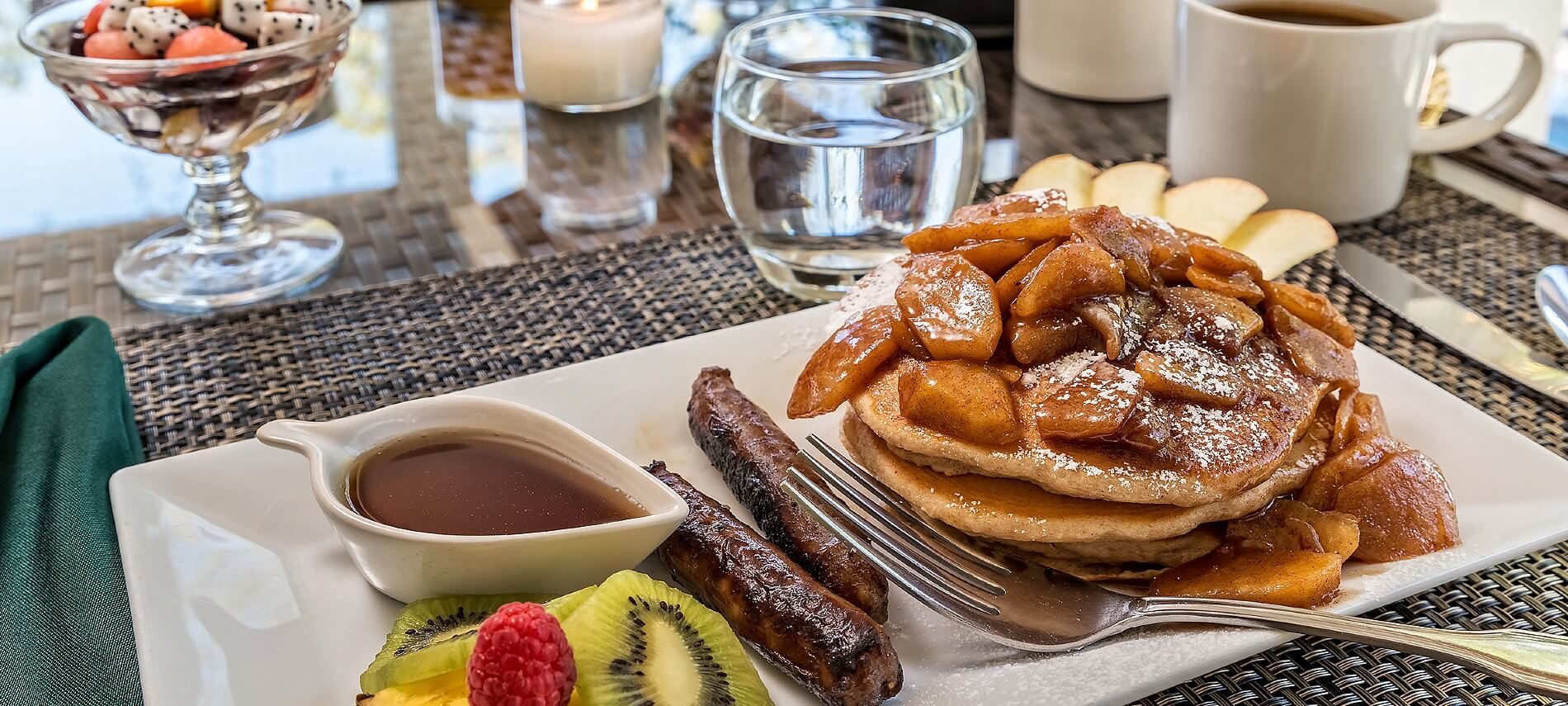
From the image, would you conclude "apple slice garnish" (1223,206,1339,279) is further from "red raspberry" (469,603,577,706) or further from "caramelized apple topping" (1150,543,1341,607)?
"red raspberry" (469,603,577,706)

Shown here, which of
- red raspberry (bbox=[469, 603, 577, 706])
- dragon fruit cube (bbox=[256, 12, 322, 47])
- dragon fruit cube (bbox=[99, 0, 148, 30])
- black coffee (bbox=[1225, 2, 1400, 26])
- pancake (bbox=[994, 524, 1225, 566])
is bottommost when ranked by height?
pancake (bbox=[994, 524, 1225, 566])

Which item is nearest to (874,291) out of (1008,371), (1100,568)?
(1008,371)

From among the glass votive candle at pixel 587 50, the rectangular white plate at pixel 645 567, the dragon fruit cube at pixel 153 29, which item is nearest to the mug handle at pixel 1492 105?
the rectangular white plate at pixel 645 567

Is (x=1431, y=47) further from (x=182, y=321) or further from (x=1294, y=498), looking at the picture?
(x=182, y=321)

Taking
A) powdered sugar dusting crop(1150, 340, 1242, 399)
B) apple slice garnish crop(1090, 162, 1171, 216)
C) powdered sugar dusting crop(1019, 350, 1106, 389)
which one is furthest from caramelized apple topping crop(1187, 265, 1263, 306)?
apple slice garnish crop(1090, 162, 1171, 216)

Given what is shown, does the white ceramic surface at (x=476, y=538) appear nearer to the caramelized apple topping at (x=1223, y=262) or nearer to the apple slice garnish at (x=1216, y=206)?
the caramelized apple topping at (x=1223, y=262)

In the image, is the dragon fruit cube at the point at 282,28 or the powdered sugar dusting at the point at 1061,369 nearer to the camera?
the powdered sugar dusting at the point at 1061,369
